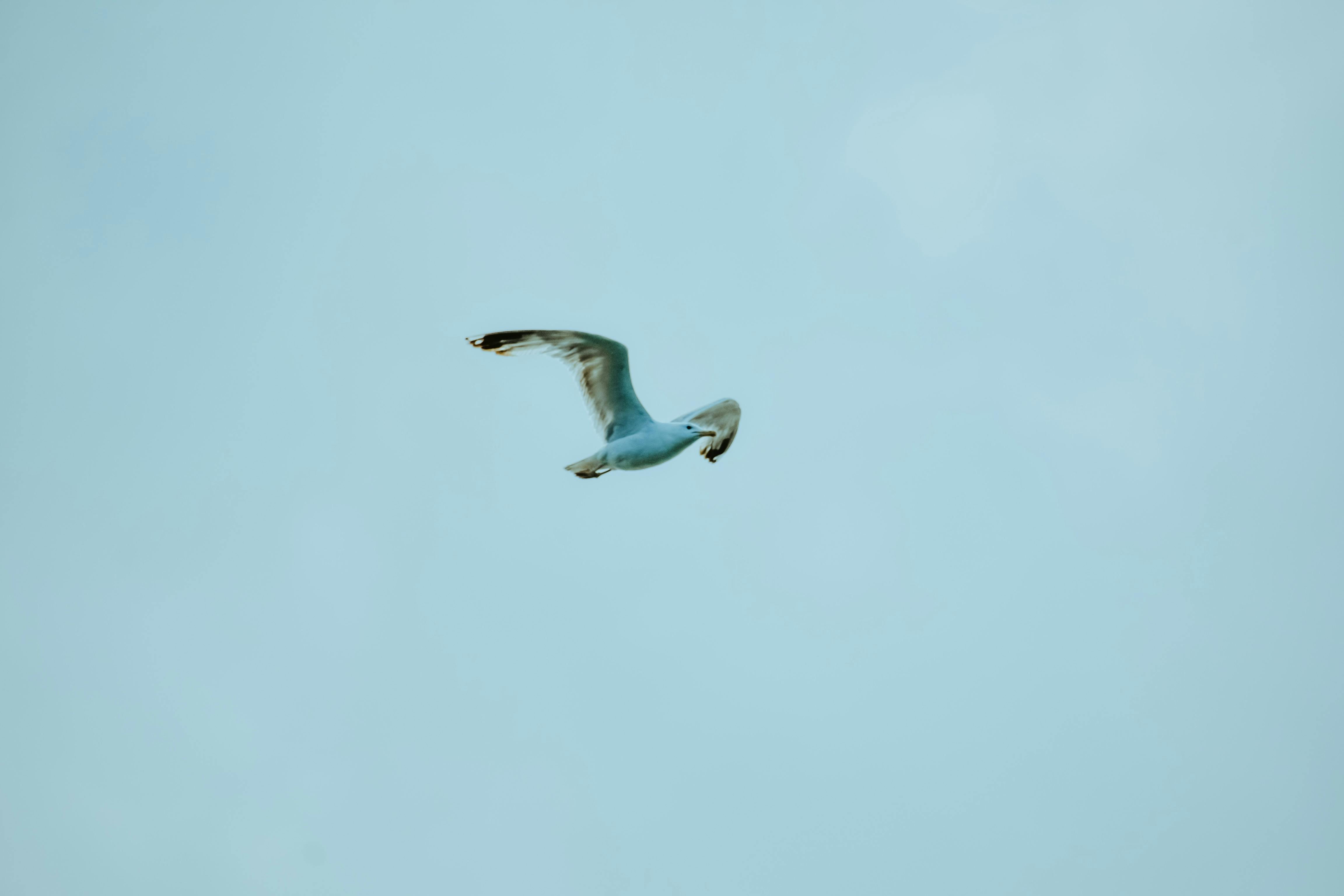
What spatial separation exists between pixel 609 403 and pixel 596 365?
16.3 inches

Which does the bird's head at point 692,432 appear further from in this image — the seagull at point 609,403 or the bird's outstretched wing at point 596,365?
the bird's outstretched wing at point 596,365

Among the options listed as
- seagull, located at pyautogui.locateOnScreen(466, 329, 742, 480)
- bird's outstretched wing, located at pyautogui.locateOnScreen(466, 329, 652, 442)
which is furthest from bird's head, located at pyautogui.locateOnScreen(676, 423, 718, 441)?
bird's outstretched wing, located at pyautogui.locateOnScreen(466, 329, 652, 442)

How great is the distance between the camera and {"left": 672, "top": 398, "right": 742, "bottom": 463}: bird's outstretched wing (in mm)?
9562

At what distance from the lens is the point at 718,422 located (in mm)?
9727

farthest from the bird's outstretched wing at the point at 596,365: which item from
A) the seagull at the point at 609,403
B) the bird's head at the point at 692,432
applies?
the bird's head at the point at 692,432

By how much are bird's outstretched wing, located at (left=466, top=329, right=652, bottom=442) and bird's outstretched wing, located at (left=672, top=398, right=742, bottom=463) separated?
28.9 inches

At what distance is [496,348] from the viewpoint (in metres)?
8.14

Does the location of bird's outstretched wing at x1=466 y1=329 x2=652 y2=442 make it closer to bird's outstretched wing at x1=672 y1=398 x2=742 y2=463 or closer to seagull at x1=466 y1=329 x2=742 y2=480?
seagull at x1=466 y1=329 x2=742 y2=480

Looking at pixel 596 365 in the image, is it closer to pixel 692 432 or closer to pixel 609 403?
pixel 609 403

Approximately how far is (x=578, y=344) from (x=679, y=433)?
1214mm

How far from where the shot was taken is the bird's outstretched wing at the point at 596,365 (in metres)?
8.30

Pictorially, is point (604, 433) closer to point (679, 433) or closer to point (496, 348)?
point (679, 433)

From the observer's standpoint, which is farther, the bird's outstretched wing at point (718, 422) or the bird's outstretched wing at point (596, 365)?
the bird's outstretched wing at point (718, 422)

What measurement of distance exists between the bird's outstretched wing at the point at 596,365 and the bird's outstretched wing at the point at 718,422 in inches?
28.9
